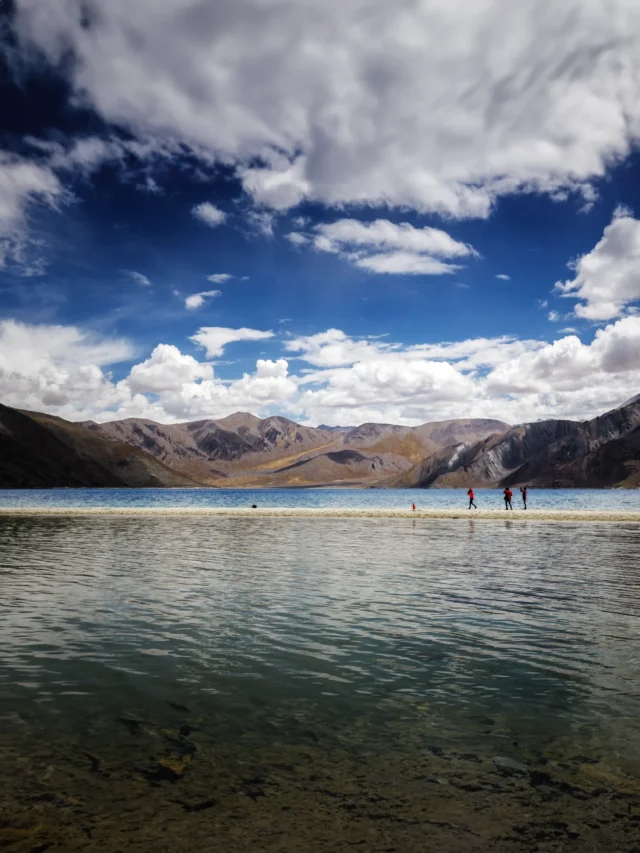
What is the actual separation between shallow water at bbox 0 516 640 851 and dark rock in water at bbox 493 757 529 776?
32mm

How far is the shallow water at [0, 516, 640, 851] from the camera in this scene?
7078 millimetres

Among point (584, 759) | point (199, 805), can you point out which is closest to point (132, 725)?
point (199, 805)

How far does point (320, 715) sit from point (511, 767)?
3.35 m

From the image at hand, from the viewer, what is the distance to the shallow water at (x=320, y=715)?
7.08 m

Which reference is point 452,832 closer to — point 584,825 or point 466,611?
point 584,825

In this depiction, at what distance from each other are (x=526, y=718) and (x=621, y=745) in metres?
1.54

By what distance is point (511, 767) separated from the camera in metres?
8.42

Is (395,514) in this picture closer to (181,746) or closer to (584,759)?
(584,759)

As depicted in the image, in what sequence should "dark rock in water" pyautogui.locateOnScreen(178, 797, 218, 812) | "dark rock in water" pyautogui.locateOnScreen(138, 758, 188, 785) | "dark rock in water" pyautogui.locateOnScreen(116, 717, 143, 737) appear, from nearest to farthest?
"dark rock in water" pyautogui.locateOnScreen(178, 797, 218, 812) → "dark rock in water" pyautogui.locateOnScreen(138, 758, 188, 785) → "dark rock in water" pyautogui.locateOnScreen(116, 717, 143, 737)

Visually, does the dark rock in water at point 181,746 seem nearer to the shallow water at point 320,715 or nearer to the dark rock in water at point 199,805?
the shallow water at point 320,715

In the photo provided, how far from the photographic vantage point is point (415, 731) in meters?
9.71

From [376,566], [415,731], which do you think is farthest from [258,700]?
[376,566]

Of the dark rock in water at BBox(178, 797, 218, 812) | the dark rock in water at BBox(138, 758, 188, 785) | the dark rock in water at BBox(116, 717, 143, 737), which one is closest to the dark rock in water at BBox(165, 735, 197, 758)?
the dark rock in water at BBox(138, 758, 188, 785)

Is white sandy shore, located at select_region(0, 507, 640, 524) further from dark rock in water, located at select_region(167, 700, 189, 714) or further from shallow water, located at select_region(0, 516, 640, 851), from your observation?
dark rock in water, located at select_region(167, 700, 189, 714)
